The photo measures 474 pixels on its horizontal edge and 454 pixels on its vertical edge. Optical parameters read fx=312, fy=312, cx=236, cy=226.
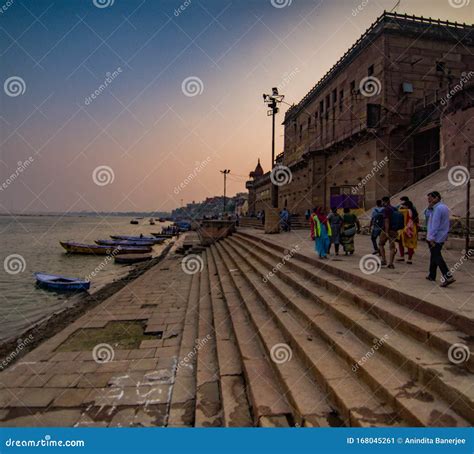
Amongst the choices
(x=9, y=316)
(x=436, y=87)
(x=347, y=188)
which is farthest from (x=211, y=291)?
(x=436, y=87)

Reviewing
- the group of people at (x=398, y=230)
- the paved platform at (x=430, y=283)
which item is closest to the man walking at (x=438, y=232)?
the group of people at (x=398, y=230)

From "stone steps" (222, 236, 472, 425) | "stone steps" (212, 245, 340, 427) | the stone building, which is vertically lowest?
"stone steps" (212, 245, 340, 427)

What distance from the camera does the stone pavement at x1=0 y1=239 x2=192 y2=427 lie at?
3.87 m

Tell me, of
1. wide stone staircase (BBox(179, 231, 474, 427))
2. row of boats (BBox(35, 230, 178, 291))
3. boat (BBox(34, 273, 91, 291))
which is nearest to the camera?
wide stone staircase (BBox(179, 231, 474, 427))

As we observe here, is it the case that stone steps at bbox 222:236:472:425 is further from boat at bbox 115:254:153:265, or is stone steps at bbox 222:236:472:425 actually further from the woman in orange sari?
boat at bbox 115:254:153:265

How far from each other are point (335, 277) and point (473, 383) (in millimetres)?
3745

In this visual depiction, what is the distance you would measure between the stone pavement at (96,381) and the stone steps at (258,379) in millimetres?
1117

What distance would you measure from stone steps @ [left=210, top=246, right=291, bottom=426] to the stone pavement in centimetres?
112

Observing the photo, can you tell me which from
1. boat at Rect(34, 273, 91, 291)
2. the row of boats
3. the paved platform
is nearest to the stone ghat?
the paved platform

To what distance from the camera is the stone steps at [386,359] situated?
104 inches

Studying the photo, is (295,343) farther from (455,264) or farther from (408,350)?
(455,264)

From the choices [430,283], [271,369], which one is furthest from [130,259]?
[430,283]

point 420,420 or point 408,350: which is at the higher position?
point 408,350

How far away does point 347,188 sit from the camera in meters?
22.4
